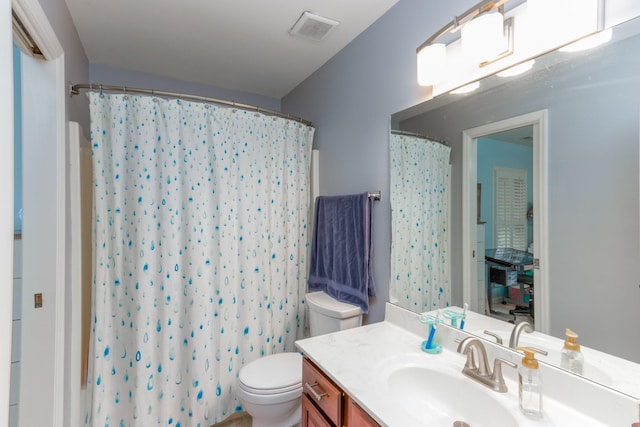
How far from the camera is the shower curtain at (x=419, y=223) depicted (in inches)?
52.6

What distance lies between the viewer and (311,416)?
120cm

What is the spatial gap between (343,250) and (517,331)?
101cm

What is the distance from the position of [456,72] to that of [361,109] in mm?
639

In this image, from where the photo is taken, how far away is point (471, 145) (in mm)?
1213

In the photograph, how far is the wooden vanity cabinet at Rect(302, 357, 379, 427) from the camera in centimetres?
95

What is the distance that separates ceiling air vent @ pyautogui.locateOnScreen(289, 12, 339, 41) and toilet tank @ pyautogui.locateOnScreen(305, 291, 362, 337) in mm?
1581

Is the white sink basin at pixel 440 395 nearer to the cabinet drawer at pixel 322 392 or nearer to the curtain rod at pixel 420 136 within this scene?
the cabinet drawer at pixel 322 392

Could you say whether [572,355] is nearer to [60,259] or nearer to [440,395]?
[440,395]

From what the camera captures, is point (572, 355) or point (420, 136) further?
point (420, 136)

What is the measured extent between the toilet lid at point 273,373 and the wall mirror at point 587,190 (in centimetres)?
120

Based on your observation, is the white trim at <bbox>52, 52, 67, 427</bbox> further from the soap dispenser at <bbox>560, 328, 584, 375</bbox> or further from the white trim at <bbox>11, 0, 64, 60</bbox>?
the soap dispenser at <bbox>560, 328, 584, 375</bbox>

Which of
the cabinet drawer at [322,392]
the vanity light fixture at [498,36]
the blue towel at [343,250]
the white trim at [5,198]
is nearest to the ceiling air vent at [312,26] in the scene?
the vanity light fixture at [498,36]

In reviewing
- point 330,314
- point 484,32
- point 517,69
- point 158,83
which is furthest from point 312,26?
point 330,314

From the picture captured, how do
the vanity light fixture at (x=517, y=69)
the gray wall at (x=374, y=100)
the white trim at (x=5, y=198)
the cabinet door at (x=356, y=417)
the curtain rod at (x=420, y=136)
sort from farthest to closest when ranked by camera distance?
the gray wall at (x=374, y=100) < the curtain rod at (x=420, y=136) < the vanity light fixture at (x=517, y=69) < the cabinet door at (x=356, y=417) < the white trim at (x=5, y=198)
